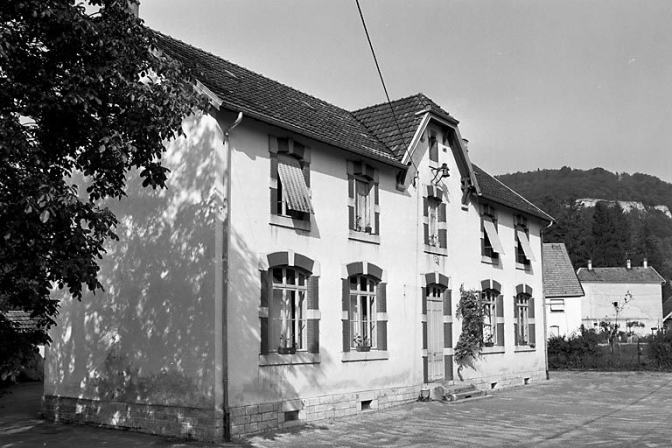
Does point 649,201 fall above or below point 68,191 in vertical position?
above

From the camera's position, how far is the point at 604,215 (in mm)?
92812

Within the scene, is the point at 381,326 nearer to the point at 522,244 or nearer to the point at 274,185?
the point at 274,185

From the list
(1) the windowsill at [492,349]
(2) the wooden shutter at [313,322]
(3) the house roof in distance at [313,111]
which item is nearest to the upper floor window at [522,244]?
(3) the house roof in distance at [313,111]

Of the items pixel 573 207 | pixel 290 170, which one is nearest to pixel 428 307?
pixel 290 170

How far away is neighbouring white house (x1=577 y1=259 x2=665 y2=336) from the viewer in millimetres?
76375

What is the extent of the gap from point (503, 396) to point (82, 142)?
1592 cm

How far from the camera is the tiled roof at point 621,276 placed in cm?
7694

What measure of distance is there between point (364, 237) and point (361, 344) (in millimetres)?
2543

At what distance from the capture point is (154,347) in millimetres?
14039

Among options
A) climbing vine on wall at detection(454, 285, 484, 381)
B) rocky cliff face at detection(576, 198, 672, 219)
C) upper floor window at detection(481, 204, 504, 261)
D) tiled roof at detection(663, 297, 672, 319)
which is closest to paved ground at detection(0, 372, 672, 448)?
climbing vine on wall at detection(454, 285, 484, 381)

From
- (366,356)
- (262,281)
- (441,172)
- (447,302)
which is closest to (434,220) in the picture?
(441,172)

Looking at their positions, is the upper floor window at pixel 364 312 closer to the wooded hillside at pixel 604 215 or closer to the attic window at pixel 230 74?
the attic window at pixel 230 74

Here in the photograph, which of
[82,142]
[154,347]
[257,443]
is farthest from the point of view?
[154,347]

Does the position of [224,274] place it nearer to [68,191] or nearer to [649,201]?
[68,191]
